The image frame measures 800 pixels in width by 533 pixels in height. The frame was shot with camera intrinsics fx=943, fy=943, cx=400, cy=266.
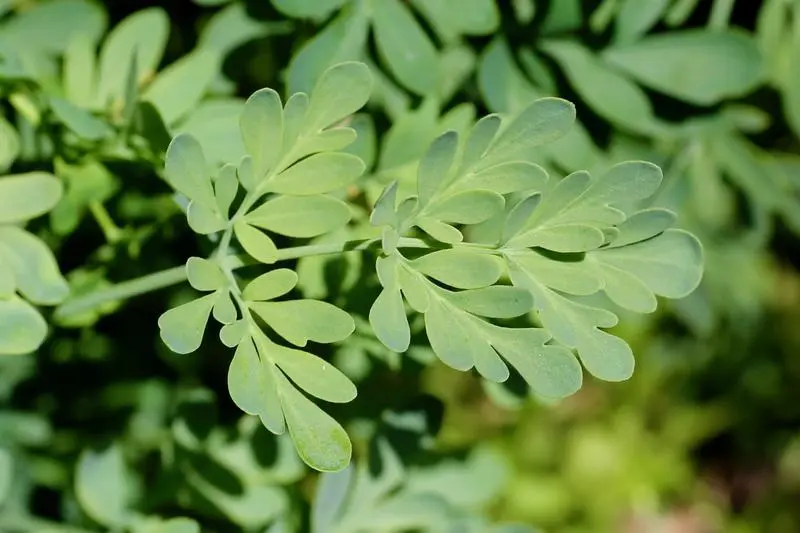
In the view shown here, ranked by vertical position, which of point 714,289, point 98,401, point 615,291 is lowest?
point 714,289

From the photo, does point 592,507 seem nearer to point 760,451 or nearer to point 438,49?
point 760,451

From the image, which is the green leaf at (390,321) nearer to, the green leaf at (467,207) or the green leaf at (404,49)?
the green leaf at (467,207)

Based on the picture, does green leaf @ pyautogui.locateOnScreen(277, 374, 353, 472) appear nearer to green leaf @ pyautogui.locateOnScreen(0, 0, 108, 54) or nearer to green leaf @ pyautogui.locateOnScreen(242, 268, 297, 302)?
green leaf @ pyautogui.locateOnScreen(242, 268, 297, 302)

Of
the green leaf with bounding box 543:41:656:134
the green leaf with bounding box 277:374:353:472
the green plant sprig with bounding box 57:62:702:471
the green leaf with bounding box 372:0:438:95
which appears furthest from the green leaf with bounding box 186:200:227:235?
the green leaf with bounding box 543:41:656:134

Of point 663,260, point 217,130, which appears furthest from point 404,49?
point 663,260

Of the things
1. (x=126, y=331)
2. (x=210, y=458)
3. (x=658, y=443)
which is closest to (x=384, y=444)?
(x=210, y=458)

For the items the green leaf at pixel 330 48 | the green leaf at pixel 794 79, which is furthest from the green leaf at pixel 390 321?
the green leaf at pixel 794 79

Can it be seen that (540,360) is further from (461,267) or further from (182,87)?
(182,87)
